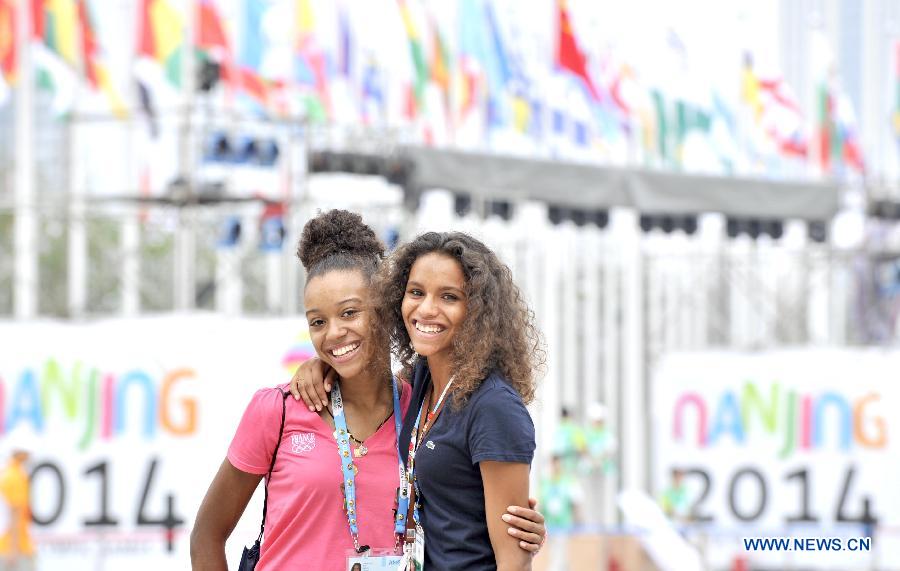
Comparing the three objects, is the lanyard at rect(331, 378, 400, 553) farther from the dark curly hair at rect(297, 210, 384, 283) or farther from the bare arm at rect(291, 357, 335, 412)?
the dark curly hair at rect(297, 210, 384, 283)

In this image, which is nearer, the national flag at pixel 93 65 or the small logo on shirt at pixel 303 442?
the small logo on shirt at pixel 303 442

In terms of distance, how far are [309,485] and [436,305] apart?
0.50 meters

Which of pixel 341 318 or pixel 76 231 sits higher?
pixel 76 231

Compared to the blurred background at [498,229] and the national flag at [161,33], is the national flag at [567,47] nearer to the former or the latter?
the blurred background at [498,229]

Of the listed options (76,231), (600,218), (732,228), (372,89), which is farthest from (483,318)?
(732,228)

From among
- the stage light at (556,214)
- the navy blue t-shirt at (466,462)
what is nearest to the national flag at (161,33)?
the stage light at (556,214)

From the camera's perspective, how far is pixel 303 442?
10.0 feet

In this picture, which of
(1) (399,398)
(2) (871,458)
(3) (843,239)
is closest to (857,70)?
(3) (843,239)

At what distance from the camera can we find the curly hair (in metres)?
2.82

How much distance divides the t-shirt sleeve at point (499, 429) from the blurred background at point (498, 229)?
1511 millimetres

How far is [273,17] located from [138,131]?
4249mm

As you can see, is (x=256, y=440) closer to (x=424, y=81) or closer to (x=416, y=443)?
(x=416, y=443)

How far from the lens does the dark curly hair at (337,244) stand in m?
3.21

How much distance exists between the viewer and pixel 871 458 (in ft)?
37.2
